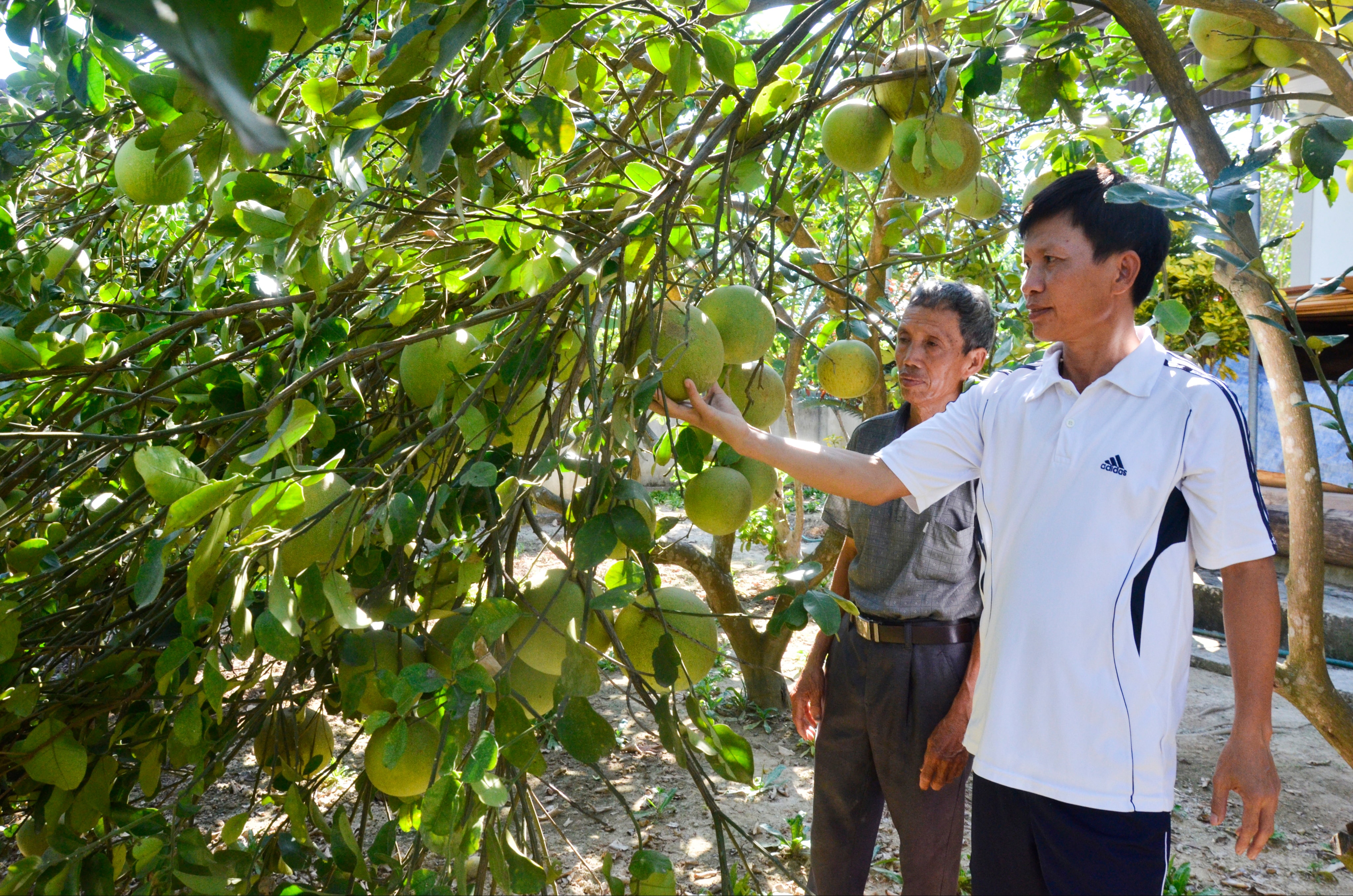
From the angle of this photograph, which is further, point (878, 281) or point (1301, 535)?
point (878, 281)

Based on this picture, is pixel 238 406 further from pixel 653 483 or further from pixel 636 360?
pixel 653 483

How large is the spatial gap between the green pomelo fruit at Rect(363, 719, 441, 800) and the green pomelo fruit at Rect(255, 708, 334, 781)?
0.55 ft

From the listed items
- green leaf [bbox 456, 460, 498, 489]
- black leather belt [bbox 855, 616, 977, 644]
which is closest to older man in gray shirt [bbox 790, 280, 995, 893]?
black leather belt [bbox 855, 616, 977, 644]

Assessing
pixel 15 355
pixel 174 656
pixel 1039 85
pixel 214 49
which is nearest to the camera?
pixel 214 49

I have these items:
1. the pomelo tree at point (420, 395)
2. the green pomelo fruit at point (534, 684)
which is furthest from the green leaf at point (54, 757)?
the green pomelo fruit at point (534, 684)

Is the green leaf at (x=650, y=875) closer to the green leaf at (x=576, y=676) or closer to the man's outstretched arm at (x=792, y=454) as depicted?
the green leaf at (x=576, y=676)

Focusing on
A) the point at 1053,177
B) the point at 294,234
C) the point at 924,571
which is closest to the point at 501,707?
the point at 294,234

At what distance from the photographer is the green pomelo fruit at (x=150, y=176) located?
1.12 m

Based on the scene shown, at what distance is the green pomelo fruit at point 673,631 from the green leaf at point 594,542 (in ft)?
0.92

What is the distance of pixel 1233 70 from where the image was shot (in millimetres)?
2217

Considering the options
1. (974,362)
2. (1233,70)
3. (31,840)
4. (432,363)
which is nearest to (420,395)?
(432,363)

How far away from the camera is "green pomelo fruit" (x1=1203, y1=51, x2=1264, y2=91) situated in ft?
7.06

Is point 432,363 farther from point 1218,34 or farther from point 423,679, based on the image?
point 1218,34

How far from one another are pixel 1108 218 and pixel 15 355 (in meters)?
1.77
